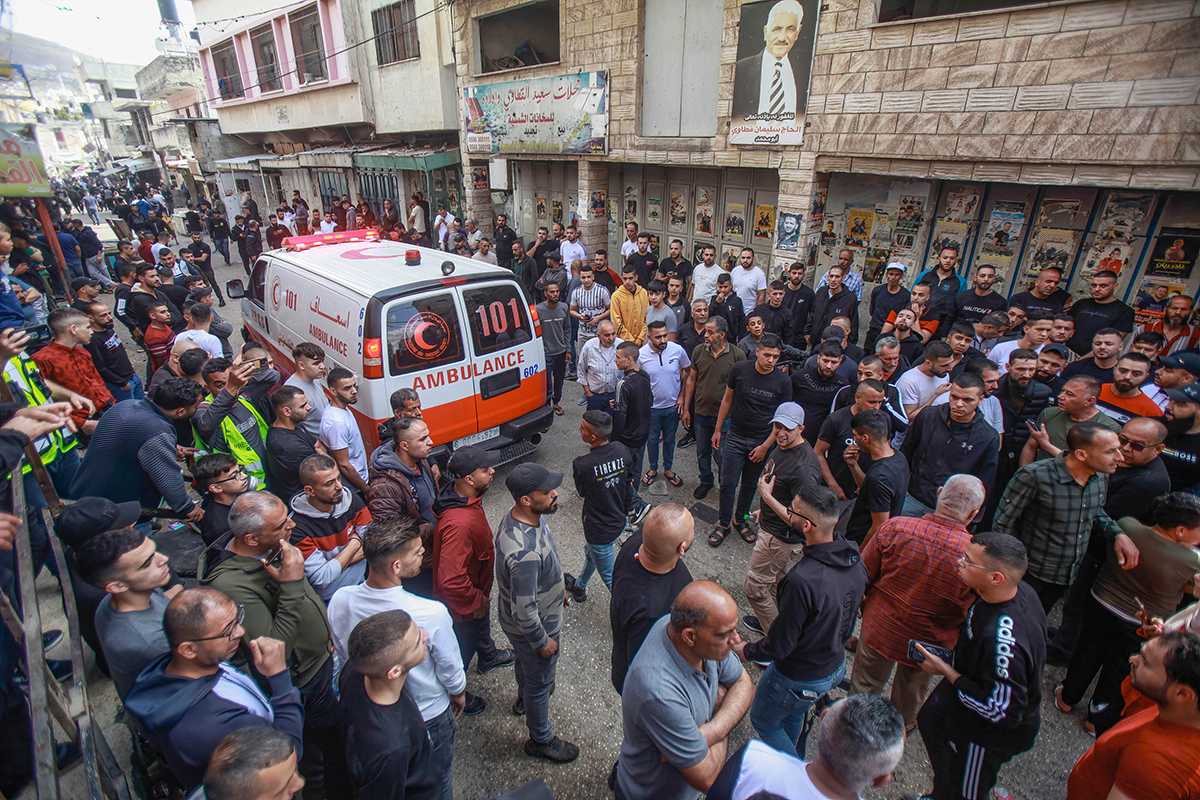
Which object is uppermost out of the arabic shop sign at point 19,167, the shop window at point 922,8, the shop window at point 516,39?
the shop window at point 516,39

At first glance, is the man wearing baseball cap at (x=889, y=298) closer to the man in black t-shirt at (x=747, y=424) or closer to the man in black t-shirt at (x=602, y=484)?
the man in black t-shirt at (x=747, y=424)

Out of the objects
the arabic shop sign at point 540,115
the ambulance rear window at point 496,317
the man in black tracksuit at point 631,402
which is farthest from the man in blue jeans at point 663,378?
the arabic shop sign at point 540,115

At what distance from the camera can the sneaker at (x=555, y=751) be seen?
3.12m

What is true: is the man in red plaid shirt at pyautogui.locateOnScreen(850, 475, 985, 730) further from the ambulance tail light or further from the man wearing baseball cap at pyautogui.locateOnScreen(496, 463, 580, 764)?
the ambulance tail light

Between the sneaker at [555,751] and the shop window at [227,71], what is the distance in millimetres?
30057

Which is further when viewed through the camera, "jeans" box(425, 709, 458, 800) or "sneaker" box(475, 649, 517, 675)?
"sneaker" box(475, 649, 517, 675)

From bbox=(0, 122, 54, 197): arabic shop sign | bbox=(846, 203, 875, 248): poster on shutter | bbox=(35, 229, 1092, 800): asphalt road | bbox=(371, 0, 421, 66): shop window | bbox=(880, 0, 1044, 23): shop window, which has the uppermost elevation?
bbox=(371, 0, 421, 66): shop window

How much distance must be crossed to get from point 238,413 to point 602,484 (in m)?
2.76

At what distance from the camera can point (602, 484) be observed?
3.82m

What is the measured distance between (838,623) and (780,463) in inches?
54.3

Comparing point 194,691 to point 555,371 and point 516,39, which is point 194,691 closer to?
point 555,371

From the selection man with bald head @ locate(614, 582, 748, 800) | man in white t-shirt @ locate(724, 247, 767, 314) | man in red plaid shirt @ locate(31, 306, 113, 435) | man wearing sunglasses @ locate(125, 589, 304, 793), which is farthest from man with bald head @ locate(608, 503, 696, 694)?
man in white t-shirt @ locate(724, 247, 767, 314)

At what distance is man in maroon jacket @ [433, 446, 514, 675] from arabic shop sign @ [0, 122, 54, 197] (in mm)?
12644

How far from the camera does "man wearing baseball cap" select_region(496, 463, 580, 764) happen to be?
2809 mm
